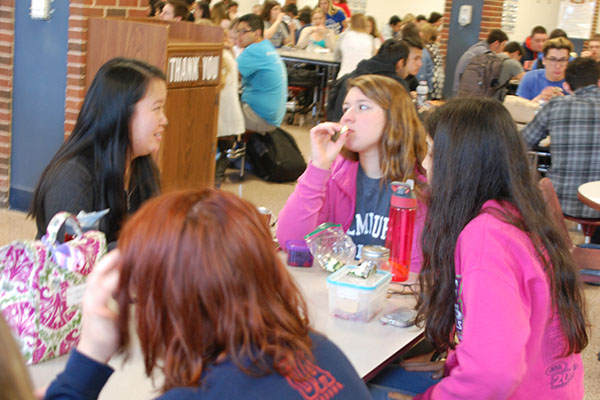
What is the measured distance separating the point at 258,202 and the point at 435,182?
403cm

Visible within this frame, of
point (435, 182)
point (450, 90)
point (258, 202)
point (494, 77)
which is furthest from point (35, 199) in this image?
point (450, 90)

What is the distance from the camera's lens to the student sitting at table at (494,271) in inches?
59.0

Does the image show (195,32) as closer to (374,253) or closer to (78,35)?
(78,35)

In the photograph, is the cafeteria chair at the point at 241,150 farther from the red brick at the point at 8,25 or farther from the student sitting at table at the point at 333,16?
the student sitting at table at the point at 333,16

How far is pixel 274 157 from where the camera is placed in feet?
20.6

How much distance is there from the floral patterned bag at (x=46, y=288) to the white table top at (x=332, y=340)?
6 cm

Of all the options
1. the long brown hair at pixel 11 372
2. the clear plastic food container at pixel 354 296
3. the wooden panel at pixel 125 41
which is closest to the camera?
the long brown hair at pixel 11 372

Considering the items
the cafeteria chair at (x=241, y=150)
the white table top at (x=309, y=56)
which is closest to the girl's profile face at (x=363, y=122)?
the cafeteria chair at (x=241, y=150)

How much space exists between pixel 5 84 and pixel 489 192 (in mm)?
3963

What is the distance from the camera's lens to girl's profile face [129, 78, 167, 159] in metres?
2.46

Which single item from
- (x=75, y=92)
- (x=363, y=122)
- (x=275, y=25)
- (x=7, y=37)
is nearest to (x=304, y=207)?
(x=363, y=122)

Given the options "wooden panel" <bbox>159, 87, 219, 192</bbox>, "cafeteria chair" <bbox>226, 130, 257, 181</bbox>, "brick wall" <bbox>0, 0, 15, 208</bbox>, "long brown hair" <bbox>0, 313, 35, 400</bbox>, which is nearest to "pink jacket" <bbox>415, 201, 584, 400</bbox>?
"long brown hair" <bbox>0, 313, 35, 400</bbox>

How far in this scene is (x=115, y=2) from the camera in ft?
14.9

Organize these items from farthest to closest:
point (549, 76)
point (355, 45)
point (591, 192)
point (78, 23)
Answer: point (355, 45) < point (549, 76) < point (78, 23) < point (591, 192)
